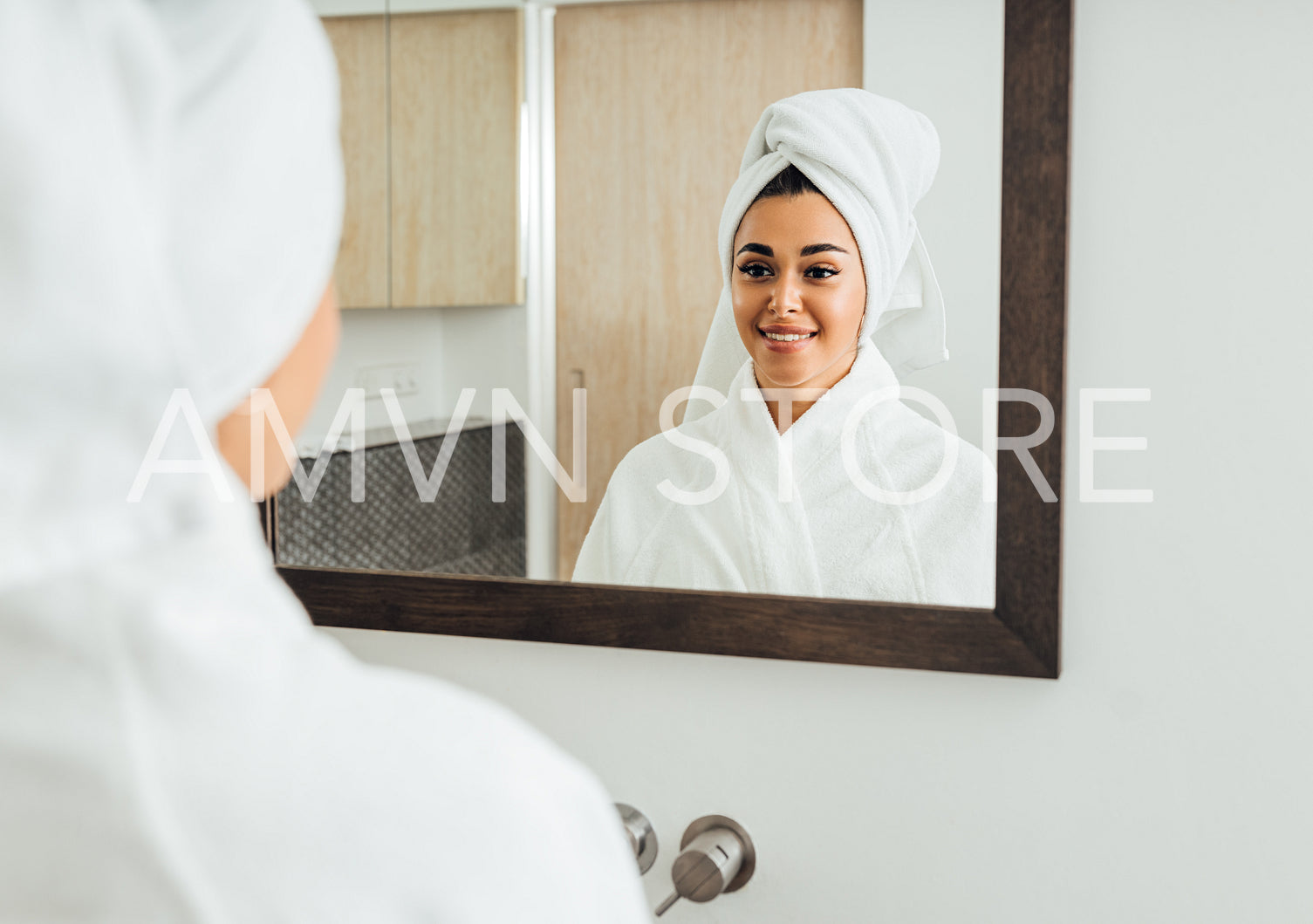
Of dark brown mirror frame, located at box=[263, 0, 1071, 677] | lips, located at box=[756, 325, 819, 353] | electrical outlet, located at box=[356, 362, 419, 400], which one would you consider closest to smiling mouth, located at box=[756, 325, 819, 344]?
lips, located at box=[756, 325, 819, 353]

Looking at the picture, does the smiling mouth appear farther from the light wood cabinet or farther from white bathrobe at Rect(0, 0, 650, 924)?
white bathrobe at Rect(0, 0, 650, 924)

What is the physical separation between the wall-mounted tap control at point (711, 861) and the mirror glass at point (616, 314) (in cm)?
20

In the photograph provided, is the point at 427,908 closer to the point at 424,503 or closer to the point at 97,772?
the point at 97,772

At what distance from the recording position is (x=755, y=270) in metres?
0.81

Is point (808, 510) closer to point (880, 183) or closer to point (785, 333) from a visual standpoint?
point (785, 333)

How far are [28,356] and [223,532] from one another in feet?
0.28

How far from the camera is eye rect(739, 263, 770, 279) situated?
2.65ft

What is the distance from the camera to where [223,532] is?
1.28 feet

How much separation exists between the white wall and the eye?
0.22m

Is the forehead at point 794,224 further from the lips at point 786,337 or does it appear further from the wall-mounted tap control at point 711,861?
the wall-mounted tap control at point 711,861

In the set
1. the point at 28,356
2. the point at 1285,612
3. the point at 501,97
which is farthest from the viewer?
the point at 501,97

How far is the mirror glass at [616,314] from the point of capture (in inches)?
30.5

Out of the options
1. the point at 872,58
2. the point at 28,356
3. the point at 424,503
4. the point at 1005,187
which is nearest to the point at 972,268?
the point at 1005,187

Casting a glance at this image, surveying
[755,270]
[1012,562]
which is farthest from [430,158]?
[1012,562]
